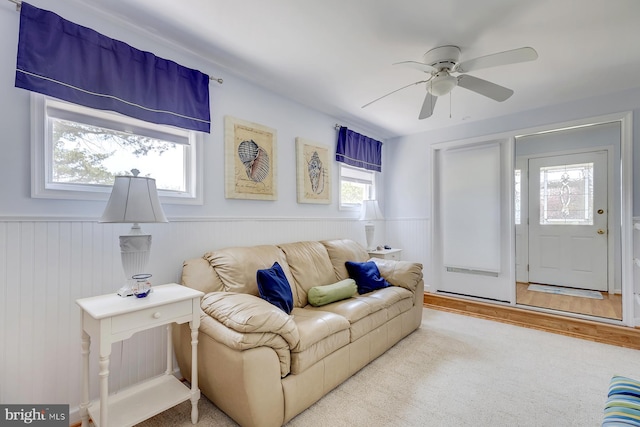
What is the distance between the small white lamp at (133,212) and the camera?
156 cm

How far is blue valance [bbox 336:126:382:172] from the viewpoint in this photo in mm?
3822

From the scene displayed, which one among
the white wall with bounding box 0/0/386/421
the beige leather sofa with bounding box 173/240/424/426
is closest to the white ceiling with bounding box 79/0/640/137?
the white wall with bounding box 0/0/386/421

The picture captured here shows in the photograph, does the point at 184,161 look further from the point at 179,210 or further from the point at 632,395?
the point at 632,395

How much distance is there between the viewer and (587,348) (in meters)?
2.77

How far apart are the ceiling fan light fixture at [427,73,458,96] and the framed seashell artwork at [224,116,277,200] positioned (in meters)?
1.50

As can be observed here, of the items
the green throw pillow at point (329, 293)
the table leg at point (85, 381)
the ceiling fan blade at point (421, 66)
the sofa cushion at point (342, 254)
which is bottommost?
the table leg at point (85, 381)

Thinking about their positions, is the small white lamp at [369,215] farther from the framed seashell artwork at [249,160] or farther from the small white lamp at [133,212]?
the small white lamp at [133,212]

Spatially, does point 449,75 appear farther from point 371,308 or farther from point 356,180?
point 356,180

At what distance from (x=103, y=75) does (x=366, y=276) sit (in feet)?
8.52

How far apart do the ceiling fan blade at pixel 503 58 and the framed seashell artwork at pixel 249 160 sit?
1727mm

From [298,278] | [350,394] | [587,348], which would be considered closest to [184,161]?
[298,278]

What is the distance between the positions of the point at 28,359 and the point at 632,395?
2946mm

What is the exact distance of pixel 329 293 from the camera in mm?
2520

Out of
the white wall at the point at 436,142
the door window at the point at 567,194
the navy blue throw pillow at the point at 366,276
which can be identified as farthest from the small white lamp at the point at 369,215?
the door window at the point at 567,194
